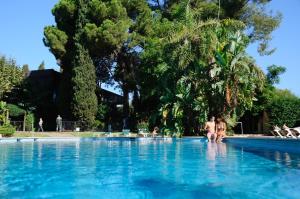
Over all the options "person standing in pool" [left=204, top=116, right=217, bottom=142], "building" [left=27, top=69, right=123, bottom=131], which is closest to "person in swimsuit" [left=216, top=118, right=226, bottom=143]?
"person standing in pool" [left=204, top=116, right=217, bottom=142]

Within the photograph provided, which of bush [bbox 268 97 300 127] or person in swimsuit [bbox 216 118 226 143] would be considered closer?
person in swimsuit [bbox 216 118 226 143]

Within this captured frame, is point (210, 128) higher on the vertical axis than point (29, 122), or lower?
lower

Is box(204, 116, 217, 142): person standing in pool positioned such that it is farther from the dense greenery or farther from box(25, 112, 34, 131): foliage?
box(25, 112, 34, 131): foliage

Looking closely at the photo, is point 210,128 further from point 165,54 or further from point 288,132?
point 165,54

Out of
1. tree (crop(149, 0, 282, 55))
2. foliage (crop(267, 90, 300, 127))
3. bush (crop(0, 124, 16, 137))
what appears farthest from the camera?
tree (crop(149, 0, 282, 55))

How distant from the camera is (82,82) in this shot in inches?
1238

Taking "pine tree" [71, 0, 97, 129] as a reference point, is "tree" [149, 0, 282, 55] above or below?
above

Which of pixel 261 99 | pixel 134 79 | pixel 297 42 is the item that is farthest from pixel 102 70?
pixel 297 42

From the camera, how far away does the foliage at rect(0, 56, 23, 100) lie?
1244 inches

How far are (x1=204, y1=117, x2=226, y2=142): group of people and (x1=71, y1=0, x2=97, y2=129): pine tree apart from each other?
12.9m

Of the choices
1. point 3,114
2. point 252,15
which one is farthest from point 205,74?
point 3,114

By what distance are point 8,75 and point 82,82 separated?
6889 millimetres

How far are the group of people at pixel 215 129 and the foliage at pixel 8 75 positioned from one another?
61.1 feet

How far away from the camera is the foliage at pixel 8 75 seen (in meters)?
31.6
